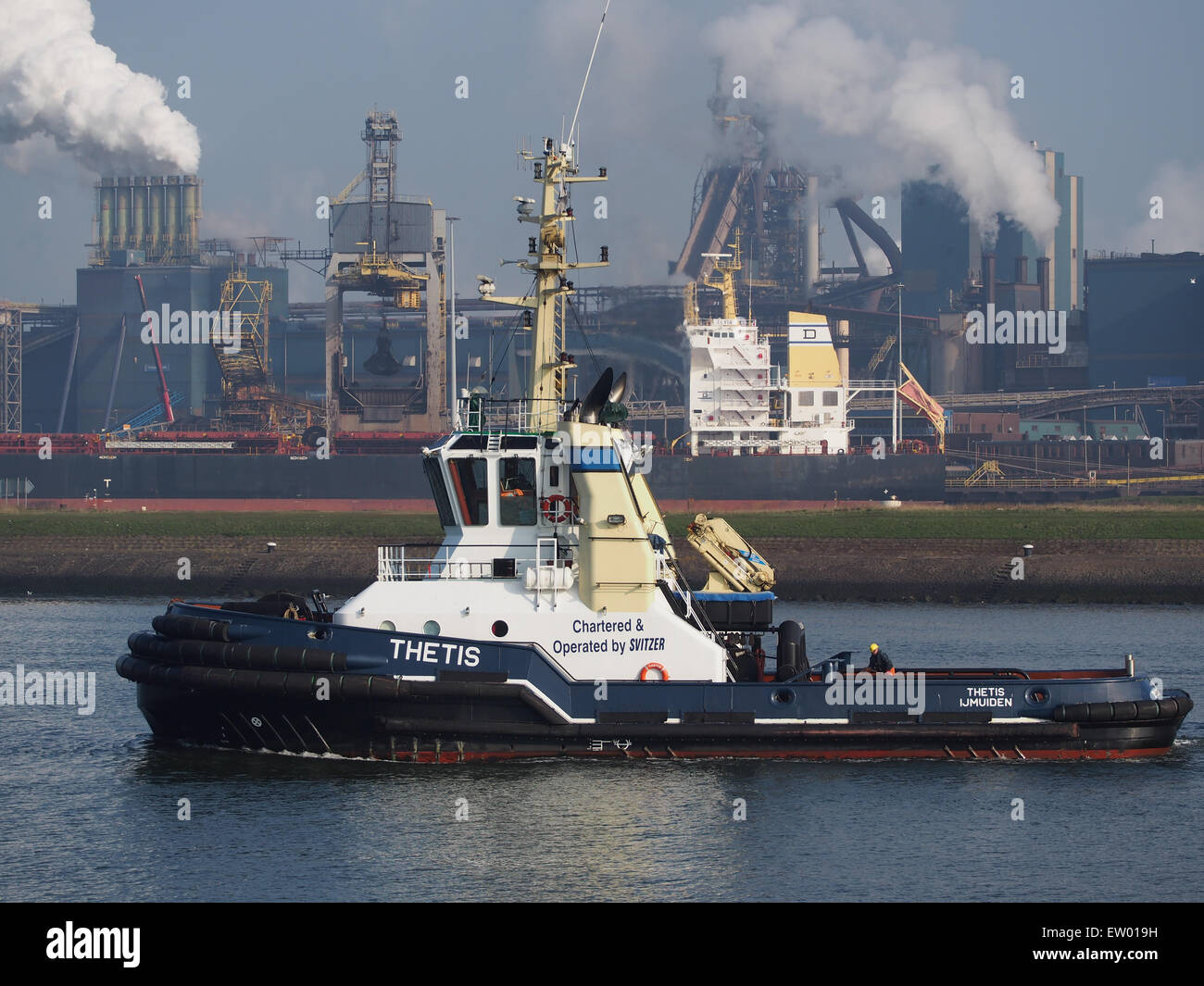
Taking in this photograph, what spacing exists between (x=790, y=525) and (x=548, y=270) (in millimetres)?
32949

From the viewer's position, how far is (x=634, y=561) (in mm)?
18953

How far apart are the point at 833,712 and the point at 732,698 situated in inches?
49.9

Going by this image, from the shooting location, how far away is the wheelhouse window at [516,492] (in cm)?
1953

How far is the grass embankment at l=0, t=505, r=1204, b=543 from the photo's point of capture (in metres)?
48.2

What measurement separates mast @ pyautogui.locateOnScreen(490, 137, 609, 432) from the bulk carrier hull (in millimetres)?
50975

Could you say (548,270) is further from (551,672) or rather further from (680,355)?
(680,355)

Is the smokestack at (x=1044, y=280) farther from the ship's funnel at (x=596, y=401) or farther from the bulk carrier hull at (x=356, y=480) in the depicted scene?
the ship's funnel at (x=596, y=401)

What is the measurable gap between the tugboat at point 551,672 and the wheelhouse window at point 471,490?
1.0 inches
